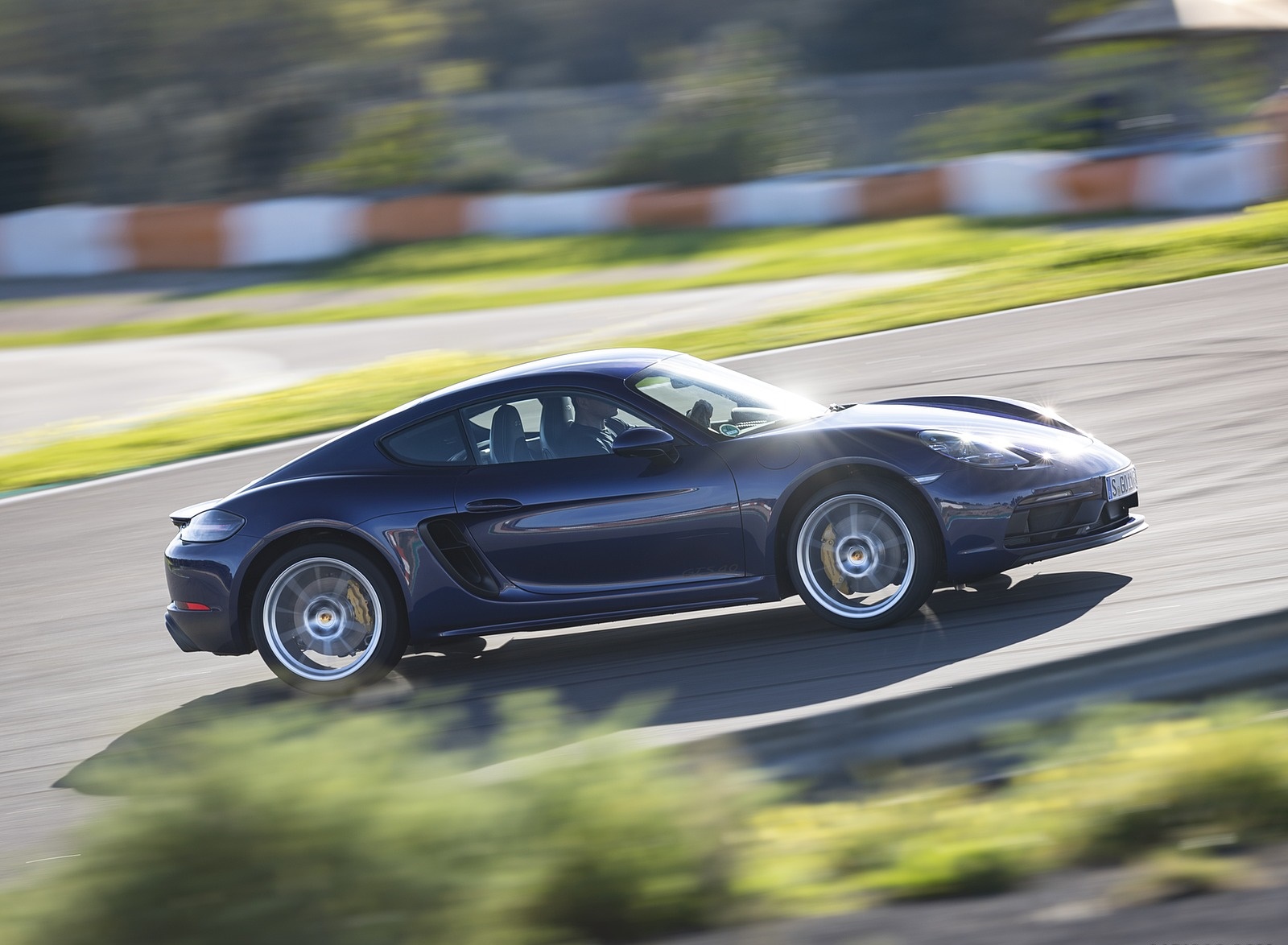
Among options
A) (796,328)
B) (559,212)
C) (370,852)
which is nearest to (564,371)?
(370,852)

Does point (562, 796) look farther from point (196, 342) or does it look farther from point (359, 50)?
point (359, 50)

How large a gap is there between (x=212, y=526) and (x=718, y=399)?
2349 mm

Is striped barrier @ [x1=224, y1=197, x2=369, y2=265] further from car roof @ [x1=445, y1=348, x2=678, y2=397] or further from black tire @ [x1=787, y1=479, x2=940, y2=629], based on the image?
black tire @ [x1=787, y1=479, x2=940, y2=629]

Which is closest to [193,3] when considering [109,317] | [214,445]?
[109,317]

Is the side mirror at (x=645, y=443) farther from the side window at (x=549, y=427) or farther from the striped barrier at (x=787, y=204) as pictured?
the striped barrier at (x=787, y=204)

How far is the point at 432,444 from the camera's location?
667cm

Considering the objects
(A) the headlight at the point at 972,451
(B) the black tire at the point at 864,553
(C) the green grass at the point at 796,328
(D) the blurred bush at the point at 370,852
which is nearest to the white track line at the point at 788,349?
(C) the green grass at the point at 796,328

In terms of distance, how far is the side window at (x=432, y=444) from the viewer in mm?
6625

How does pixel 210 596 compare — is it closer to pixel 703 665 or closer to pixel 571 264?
pixel 703 665

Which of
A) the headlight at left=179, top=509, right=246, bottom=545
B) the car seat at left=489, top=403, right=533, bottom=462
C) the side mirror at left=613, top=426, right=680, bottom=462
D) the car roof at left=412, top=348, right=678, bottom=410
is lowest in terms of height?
the headlight at left=179, top=509, right=246, bottom=545

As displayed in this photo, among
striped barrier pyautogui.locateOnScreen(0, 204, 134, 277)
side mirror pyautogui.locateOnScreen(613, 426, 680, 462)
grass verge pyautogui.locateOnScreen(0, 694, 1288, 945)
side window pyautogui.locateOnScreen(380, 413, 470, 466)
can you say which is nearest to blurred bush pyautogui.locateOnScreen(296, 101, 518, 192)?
striped barrier pyautogui.locateOnScreen(0, 204, 134, 277)

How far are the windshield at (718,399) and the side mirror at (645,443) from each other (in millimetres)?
225

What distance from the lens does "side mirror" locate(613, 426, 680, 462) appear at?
6.14m

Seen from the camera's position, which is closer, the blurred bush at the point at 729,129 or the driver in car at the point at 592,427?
the driver in car at the point at 592,427
